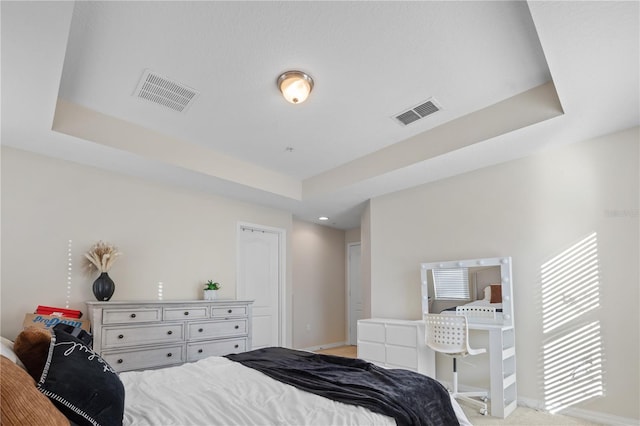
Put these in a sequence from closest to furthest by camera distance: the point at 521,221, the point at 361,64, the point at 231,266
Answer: the point at 361,64, the point at 521,221, the point at 231,266

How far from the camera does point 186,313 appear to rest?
4.13 metres

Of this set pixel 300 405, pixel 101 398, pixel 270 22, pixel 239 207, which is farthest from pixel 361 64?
pixel 239 207

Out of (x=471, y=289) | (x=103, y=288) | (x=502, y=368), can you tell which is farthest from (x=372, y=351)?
(x=103, y=288)

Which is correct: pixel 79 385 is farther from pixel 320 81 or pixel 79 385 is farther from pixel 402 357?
pixel 402 357

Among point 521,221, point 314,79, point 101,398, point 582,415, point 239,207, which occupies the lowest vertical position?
point 582,415

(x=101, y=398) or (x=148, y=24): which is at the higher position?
(x=148, y=24)

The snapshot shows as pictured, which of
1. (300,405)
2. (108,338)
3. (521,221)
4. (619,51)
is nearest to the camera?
(300,405)

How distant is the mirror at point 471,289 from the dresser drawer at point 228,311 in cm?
215

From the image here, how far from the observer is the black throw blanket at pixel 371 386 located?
1773 mm

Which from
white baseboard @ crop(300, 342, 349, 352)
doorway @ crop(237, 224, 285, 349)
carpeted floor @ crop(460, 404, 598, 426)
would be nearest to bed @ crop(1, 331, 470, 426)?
carpeted floor @ crop(460, 404, 598, 426)

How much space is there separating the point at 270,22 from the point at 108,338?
307 centimetres

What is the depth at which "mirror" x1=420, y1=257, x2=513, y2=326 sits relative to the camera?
3847 millimetres

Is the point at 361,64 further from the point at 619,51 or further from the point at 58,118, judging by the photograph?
the point at 58,118

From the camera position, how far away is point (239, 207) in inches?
216
